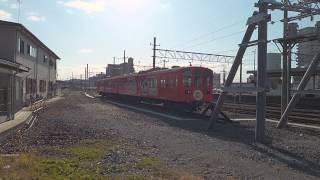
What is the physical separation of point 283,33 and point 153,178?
23237 mm

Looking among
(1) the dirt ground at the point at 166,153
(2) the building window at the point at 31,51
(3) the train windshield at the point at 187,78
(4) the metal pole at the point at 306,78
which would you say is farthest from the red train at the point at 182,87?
(1) the dirt ground at the point at 166,153

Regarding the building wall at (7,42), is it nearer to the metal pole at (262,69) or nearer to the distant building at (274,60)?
the metal pole at (262,69)

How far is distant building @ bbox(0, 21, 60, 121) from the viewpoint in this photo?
766 inches

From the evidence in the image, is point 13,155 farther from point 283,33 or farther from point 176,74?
point 283,33

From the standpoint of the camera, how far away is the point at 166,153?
1206 centimetres

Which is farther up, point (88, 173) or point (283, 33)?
point (283, 33)

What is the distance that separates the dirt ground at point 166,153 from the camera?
371 inches

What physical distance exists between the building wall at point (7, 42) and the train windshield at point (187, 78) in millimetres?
10869

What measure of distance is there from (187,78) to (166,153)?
16559 millimetres

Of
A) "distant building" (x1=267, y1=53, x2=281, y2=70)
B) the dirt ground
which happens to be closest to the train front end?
the dirt ground

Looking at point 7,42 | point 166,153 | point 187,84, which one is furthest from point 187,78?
point 166,153

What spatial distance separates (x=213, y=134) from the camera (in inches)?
669

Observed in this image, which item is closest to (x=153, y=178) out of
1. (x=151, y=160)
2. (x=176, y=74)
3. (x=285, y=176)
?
(x=151, y=160)

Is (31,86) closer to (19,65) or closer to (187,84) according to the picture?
(187,84)
